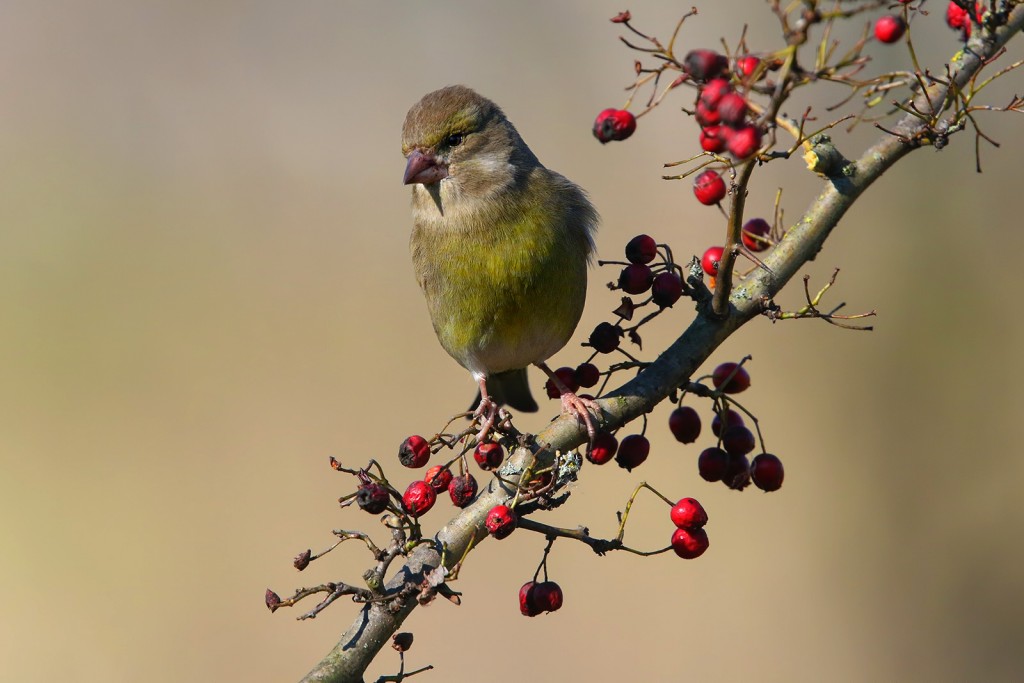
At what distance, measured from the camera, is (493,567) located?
6633 millimetres

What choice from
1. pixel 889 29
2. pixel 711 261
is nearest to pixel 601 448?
pixel 711 261

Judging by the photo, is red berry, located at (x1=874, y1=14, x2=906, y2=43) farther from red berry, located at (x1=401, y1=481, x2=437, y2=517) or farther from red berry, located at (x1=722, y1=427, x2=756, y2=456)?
red berry, located at (x1=401, y1=481, x2=437, y2=517)

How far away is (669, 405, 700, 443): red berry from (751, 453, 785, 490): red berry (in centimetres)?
23

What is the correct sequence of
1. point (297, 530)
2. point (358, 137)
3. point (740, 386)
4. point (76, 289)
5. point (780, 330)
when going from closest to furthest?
point (740, 386) → point (297, 530) → point (780, 330) → point (76, 289) → point (358, 137)

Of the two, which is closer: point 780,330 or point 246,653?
point 246,653

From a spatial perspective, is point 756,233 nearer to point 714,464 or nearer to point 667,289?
point 667,289

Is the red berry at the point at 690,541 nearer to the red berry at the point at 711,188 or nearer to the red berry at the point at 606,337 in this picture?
the red berry at the point at 606,337

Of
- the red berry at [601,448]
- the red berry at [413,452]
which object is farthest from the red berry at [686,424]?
the red berry at [413,452]

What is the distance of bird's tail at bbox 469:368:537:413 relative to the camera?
15.1 feet

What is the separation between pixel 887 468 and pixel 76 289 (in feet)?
22.4

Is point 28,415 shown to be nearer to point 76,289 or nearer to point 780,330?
point 76,289

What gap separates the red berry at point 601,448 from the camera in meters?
2.69

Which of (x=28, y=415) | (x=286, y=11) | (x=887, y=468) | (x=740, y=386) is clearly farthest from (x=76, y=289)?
(x=740, y=386)

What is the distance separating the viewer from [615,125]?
8.15 feet
